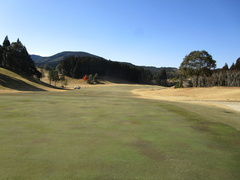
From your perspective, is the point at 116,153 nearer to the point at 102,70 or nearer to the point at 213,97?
the point at 213,97

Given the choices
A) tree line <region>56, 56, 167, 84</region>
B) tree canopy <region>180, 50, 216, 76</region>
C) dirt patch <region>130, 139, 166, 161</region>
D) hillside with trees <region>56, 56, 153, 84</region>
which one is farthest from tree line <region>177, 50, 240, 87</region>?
hillside with trees <region>56, 56, 153, 84</region>

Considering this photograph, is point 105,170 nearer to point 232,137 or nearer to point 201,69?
point 232,137

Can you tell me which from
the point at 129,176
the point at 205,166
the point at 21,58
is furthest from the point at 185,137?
the point at 21,58

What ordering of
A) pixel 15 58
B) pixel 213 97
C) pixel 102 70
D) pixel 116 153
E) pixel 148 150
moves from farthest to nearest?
pixel 102 70 < pixel 15 58 < pixel 213 97 < pixel 148 150 < pixel 116 153

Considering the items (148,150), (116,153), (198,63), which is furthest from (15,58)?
(148,150)

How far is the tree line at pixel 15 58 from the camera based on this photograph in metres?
67.8

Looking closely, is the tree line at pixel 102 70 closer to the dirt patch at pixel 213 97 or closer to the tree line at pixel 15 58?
the tree line at pixel 15 58

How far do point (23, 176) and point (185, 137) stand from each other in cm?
511

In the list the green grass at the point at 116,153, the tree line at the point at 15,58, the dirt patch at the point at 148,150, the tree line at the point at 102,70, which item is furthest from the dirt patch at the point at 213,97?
the tree line at the point at 102,70

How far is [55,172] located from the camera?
368 cm

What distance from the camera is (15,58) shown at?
224 ft

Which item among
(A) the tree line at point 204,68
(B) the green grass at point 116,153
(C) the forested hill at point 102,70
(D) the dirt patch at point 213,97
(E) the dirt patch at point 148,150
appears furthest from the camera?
(C) the forested hill at point 102,70

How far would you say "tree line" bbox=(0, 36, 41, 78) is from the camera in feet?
222

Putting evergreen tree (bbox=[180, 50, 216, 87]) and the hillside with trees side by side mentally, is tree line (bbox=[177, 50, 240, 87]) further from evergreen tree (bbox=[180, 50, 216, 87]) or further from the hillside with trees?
the hillside with trees
